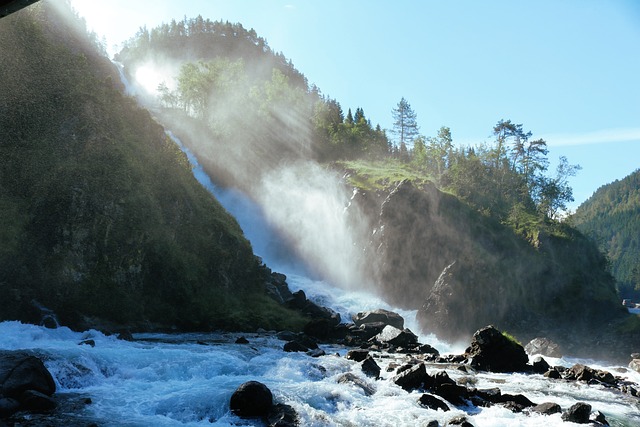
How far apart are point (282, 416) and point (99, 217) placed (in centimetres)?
3241

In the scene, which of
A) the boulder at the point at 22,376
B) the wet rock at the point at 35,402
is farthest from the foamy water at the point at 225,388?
the wet rock at the point at 35,402

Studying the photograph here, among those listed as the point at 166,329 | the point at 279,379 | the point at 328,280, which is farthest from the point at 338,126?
the point at 279,379

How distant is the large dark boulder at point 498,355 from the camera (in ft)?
126

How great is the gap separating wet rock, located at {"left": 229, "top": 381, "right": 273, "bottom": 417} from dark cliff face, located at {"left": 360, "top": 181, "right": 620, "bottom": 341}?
46.0 meters

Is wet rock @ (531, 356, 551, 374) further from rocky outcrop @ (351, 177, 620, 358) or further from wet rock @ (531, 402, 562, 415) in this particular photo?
rocky outcrop @ (351, 177, 620, 358)

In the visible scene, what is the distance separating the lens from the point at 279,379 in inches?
1027

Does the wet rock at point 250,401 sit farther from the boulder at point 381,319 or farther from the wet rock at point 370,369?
the boulder at point 381,319

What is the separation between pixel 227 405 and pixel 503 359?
2642 cm

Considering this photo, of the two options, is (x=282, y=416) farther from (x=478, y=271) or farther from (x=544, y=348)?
(x=478, y=271)

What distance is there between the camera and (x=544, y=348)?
171ft

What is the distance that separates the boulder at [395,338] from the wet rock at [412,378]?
18.8 meters

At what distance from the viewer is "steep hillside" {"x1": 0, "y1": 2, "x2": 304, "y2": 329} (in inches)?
1539

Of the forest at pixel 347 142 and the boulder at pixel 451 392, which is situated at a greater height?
the forest at pixel 347 142

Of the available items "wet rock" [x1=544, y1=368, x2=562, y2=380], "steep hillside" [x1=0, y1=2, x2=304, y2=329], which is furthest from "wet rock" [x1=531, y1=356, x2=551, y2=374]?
"steep hillside" [x1=0, y1=2, x2=304, y2=329]
